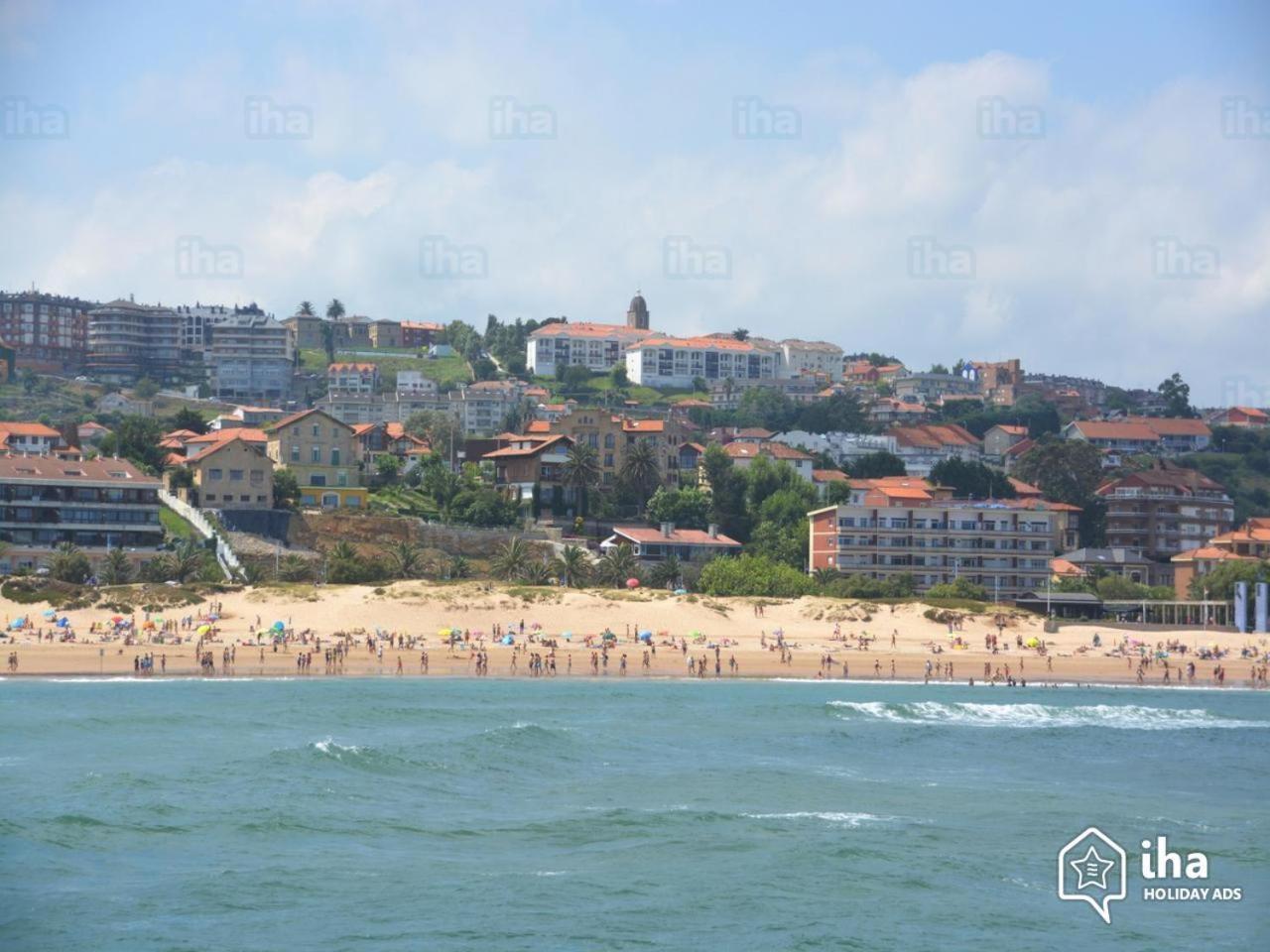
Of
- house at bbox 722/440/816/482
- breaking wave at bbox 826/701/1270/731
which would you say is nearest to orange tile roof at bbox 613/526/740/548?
house at bbox 722/440/816/482

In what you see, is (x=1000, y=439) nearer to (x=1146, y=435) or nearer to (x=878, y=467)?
(x=1146, y=435)

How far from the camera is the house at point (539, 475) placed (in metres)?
101

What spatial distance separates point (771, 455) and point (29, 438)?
50.9 m

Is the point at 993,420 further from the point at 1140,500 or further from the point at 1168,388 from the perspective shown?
the point at 1140,500

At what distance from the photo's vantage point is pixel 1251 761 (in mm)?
49844

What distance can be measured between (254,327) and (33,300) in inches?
1114

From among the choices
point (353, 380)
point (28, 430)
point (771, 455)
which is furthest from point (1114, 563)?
point (353, 380)

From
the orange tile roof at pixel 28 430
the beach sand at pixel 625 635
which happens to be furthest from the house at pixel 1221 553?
the orange tile roof at pixel 28 430

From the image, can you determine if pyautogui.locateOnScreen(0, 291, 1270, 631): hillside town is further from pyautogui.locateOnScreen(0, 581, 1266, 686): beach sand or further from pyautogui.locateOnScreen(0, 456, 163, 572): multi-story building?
pyautogui.locateOnScreen(0, 581, 1266, 686): beach sand

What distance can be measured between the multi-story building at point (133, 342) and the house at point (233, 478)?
291 feet

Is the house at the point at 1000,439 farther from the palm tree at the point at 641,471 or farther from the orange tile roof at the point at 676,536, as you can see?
the orange tile roof at the point at 676,536

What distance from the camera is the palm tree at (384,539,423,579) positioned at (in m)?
81.7

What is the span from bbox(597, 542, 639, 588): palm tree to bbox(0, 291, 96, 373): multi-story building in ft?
352

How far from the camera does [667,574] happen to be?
8731cm
